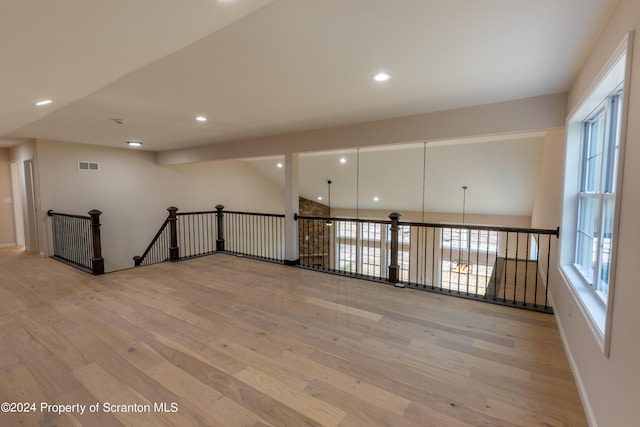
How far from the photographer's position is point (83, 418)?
5.91 ft

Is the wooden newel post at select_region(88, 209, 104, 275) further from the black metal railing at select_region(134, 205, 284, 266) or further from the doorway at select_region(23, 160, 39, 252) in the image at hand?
the doorway at select_region(23, 160, 39, 252)

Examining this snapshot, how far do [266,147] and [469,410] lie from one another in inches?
190

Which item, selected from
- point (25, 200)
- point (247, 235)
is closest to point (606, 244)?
point (247, 235)

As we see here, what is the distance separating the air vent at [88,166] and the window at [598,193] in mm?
8212

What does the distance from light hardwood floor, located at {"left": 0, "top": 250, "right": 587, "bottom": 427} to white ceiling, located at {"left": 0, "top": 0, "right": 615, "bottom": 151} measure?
6.94ft

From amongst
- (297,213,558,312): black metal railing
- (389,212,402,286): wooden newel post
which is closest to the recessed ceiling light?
(389,212,402,286): wooden newel post

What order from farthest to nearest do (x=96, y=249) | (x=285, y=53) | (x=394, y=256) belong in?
(x=96, y=249) → (x=394, y=256) → (x=285, y=53)

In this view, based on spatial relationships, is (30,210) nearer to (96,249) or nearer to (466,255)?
(96,249)

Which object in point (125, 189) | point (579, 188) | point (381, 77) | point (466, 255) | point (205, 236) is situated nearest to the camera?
point (381, 77)

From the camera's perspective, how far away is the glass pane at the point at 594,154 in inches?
95.6

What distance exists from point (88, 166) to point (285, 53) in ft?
20.8

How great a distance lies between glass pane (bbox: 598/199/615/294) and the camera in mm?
1986

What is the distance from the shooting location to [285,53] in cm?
223

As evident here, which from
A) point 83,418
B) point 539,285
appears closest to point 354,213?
point 539,285
